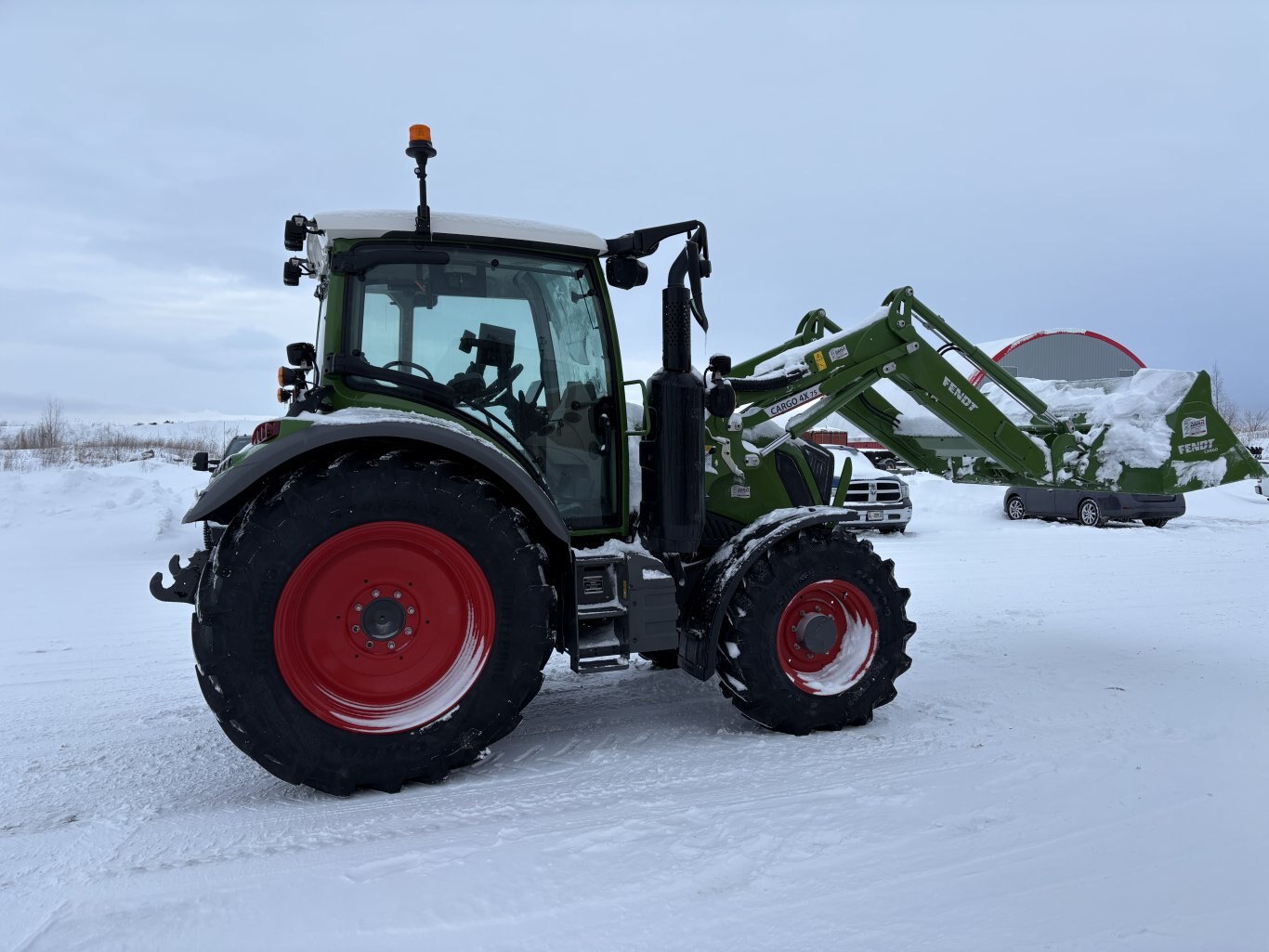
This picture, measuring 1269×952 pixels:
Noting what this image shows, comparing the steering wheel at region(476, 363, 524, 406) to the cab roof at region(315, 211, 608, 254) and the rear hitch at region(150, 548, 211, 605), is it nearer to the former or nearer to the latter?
the cab roof at region(315, 211, 608, 254)

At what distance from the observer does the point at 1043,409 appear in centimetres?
570

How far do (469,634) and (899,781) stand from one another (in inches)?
72.1

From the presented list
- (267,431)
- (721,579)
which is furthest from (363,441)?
(721,579)

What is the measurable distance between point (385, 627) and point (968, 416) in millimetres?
3891

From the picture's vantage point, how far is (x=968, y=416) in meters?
5.25

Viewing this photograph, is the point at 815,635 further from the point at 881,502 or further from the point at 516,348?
the point at 881,502

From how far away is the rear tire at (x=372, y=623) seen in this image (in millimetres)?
2941

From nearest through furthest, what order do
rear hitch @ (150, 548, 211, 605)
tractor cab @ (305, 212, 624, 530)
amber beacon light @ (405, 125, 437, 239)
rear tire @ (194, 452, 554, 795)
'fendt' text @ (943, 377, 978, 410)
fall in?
1. rear tire @ (194, 452, 554, 795)
2. amber beacon light @ (405, 125, 437, 239)
3. tractor cab @ (305, 212, 624, 530)
4. rear hitch @ (150, 548, 211, 605)
5. 'fendt' text @ (943, 377, 978, 410)

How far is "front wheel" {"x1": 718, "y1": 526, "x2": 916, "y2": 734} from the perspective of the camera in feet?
12.3

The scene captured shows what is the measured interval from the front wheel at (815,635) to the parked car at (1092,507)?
9.55 m

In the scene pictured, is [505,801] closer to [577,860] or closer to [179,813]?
[577,860]

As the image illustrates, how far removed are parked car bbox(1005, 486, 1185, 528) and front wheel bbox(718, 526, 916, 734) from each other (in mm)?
9555

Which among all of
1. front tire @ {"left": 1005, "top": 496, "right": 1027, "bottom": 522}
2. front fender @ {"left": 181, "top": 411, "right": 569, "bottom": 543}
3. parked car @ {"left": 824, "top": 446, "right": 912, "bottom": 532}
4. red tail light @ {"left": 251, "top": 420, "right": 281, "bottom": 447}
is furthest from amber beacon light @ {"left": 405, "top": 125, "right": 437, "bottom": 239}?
front tire @ {"left": 1005, "top": 496, "right": 1027, "bottom": 522}

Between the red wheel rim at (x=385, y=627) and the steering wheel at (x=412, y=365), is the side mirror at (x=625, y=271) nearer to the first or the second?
the steering wheel at (x=412, y=365)
